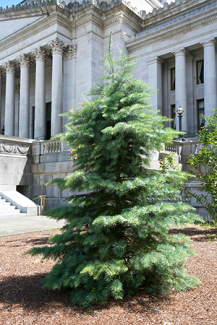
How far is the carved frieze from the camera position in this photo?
19.4 metres

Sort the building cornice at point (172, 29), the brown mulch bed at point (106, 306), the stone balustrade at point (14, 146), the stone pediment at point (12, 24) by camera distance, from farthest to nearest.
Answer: the stone pediment at point (12, 24)
the building cornice at point (172, 29)
the stone balustrade at point (14, 146)
the brown mulch bed at point (106, 306)

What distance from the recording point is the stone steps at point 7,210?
15642mm

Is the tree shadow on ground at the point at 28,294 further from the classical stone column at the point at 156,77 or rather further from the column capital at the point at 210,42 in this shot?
the column capital at the point at 210,42

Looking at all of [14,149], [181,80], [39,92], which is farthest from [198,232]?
[39,92]

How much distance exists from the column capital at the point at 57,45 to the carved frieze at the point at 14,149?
13061 millimetres

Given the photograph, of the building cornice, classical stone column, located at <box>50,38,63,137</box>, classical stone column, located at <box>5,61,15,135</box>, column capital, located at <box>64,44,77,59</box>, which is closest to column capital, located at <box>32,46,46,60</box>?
classical stone column, located at <box>50,38,63,137</box>

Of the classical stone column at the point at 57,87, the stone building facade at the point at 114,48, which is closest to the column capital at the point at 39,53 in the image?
the stone building facade at the point at 114,48

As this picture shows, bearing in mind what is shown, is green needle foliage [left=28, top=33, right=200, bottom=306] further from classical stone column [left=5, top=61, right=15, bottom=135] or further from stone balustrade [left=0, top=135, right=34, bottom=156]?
classical stone column [left=5, top=61, right=15, bottom=135]

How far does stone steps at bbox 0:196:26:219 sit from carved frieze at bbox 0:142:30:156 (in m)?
3.92

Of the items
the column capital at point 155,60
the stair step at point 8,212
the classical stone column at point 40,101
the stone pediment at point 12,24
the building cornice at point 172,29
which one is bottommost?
the stair step at point 8,212

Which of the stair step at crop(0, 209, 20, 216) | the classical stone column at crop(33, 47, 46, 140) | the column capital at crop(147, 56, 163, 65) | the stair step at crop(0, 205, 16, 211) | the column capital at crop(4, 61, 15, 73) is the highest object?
the column capital at crop(4, 61, 15, 73)

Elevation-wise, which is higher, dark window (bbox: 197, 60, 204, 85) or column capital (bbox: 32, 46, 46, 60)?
column capital (bbox: 32, 46, 46, 60)

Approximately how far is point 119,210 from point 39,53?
98.3 ft

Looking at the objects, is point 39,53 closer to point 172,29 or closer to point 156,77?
point 156,77
